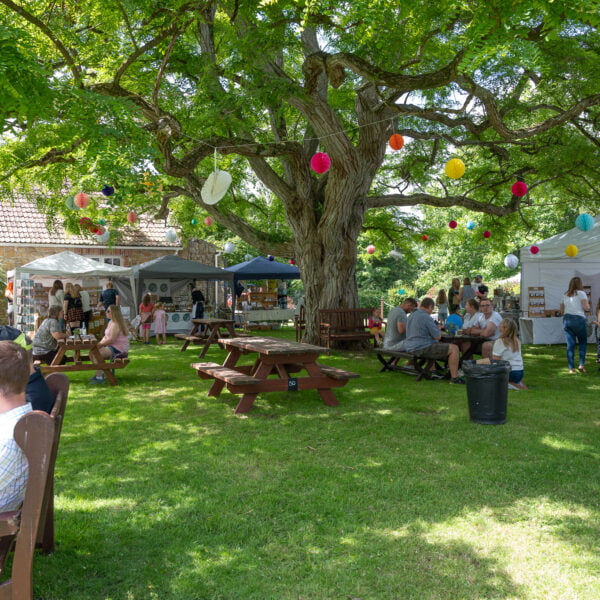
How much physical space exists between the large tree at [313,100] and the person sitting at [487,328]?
3136 millimetres

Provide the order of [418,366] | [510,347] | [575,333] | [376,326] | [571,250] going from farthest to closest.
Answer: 1. [376,326]
2. [571,250]
3. [575,333]
4. [418,366]
5. [510,347]

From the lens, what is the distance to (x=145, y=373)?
1029 cm

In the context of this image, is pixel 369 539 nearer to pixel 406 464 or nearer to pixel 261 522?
pixel 261 522

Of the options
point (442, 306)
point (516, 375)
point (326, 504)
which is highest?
point (442, 306)

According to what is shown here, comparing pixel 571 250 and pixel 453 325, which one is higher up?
pixel 571 250

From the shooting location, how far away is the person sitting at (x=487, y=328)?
921 cm

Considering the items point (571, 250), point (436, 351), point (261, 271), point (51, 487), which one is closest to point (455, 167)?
point (436, 351)

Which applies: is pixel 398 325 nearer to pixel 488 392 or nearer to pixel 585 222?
pixel 488 392

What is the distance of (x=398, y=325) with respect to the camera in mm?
9812

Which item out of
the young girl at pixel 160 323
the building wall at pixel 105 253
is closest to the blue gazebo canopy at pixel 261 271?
the young girl at pixel 160 323

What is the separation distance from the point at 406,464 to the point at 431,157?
37.2 ft

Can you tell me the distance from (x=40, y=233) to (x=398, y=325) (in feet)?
53.1

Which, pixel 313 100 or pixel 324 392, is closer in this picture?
pixel 324 392

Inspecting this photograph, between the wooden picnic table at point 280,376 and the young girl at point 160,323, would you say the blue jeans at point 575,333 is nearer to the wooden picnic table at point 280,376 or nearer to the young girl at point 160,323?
the wooden picnic table at point 280,376
